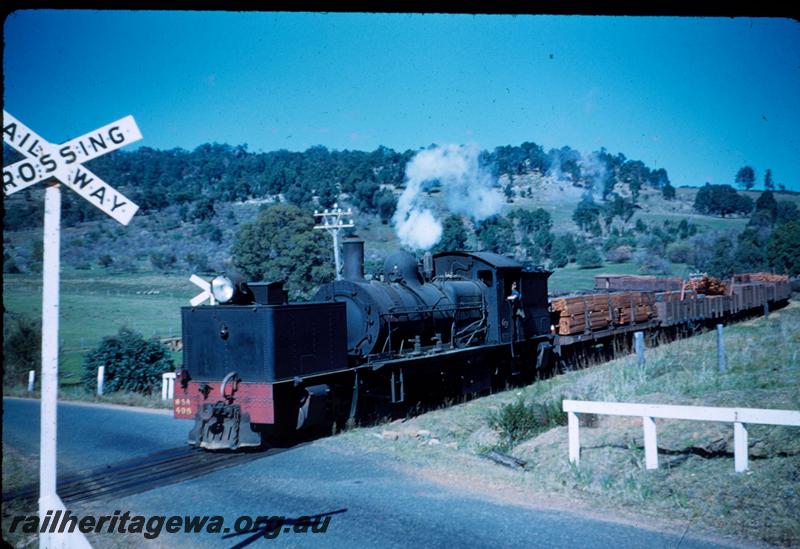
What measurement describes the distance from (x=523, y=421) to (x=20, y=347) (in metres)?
18.7

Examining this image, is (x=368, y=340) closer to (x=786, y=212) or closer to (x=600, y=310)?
(x=600, y=310)

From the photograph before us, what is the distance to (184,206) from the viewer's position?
266 feet

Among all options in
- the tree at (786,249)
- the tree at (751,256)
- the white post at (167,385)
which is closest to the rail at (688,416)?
the white post at (167,385)

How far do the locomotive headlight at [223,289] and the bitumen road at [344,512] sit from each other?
8.84 feet

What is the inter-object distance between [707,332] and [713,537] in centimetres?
2293

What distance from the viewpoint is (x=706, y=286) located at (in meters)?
29.4

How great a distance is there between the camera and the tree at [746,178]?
106 m

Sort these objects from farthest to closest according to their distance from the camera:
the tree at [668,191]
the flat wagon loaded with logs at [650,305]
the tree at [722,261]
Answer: the tree at [668,191] → the tree at [722,261] → the flat wagon loaded with logs at [650,305]

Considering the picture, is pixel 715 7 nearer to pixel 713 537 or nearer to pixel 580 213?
pixel 713 537

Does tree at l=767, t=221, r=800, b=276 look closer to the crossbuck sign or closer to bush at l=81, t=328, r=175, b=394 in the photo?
bush at l=81, t=328, r=175, b=394

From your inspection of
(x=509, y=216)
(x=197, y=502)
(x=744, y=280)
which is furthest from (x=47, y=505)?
(x=509, y=216)

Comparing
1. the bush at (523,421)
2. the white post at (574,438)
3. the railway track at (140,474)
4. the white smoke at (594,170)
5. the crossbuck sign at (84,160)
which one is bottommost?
the railway track at (140,474)

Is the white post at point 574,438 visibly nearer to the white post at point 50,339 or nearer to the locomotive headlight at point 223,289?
the locomotive headlight at point 223,289

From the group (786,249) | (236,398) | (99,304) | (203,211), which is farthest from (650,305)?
(203,211)
